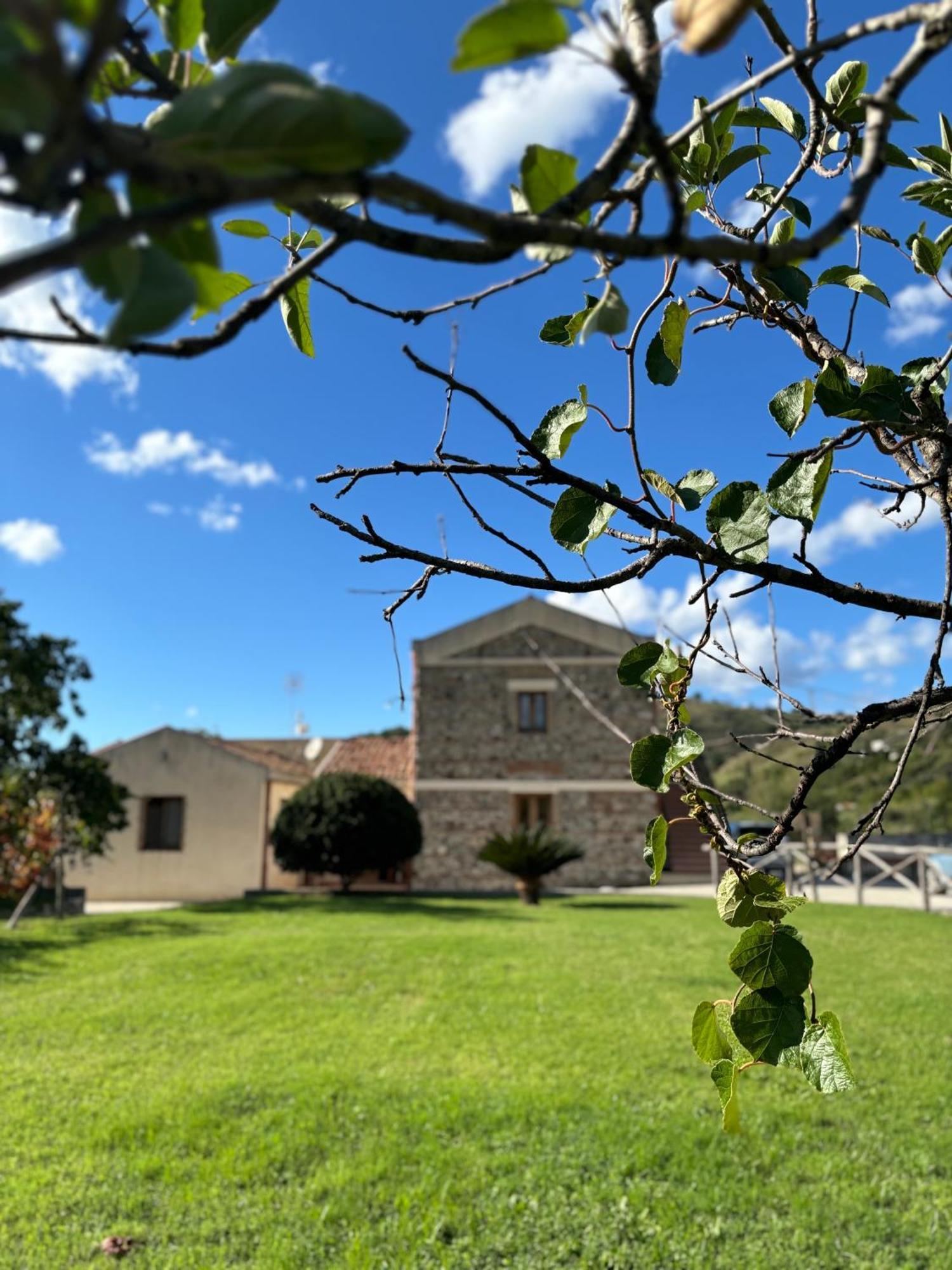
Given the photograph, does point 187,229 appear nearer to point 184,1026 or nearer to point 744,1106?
point 744,1106

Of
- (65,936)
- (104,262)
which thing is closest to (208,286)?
(104,262)

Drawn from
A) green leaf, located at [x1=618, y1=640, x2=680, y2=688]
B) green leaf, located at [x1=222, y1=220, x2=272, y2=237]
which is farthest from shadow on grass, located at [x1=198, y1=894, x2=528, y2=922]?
green leaf, located at [x1=222, y1=220, x2=272, y2=237]

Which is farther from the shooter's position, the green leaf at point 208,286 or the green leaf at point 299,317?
the green leaf at point 299,317

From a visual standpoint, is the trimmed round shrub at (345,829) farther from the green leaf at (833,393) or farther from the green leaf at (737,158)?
the green leaf at (833,393)

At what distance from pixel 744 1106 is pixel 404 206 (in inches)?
195

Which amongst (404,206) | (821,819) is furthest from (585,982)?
(821,819)

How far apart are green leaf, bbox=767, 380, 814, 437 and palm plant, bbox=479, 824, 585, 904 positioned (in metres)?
14.2

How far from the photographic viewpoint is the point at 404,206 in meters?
0.40

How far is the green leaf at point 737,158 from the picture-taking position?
1.13 m

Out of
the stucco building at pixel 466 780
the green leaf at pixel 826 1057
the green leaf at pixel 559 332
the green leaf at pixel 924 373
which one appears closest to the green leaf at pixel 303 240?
the green leaf at pixel 559 332

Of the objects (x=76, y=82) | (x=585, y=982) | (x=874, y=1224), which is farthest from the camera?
(x=585, y=982)

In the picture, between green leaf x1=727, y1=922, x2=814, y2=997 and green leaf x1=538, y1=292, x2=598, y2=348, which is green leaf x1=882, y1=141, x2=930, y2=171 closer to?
green leaf x1=538, y1=292, x2=598, y2=348

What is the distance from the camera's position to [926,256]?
3.99 ft

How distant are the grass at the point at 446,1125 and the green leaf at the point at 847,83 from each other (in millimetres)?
3203
